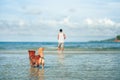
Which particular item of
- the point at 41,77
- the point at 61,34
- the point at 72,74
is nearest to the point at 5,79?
the point at 41,77

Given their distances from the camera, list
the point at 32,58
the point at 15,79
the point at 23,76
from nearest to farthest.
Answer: the point at 15,79, the point at 23,76, the point at 32,58

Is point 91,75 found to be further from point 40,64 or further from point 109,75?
point 40,64

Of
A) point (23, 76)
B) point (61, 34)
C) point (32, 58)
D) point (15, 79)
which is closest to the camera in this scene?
point (15, 79)

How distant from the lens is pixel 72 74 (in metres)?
13.5

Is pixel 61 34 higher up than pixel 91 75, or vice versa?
pixel 61 34

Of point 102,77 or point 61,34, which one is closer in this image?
Answer: point 102,77

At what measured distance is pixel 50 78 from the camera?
12344mm

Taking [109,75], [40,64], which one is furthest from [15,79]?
[40,64]

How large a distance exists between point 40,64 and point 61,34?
11931 mm

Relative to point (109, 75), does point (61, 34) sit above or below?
above

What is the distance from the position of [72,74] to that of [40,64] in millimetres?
3604

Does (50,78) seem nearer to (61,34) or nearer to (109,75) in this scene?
(109,75)

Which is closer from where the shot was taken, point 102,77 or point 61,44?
point 102,77

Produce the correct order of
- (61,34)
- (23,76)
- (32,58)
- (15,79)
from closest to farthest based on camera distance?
(15,79), (23,76), (32,58), (61,34)
